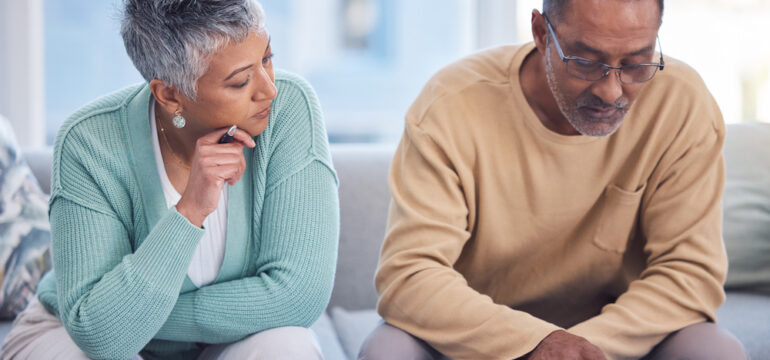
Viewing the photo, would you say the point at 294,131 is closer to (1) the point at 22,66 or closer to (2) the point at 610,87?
(2) the point at 610,87

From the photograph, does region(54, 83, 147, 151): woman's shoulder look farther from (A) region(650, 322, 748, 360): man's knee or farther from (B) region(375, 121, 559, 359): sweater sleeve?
(A) region(650, 322, 748, 360): man's knee

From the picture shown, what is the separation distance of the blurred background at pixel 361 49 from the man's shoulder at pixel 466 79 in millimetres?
1232

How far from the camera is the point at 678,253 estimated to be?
4.49 ft

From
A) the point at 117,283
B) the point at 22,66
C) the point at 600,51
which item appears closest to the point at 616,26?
the point at 600,51

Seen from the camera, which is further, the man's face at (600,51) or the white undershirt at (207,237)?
the white undershirt at (207,237)

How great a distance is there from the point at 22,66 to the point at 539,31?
198 centimetres

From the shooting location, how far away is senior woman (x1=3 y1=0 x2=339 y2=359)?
4.02 ft

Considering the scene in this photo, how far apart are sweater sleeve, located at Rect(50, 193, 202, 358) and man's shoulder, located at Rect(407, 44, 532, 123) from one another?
527 mm

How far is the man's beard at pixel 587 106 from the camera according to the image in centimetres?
131

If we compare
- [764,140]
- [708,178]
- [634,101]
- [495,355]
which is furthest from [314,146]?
[764,140]

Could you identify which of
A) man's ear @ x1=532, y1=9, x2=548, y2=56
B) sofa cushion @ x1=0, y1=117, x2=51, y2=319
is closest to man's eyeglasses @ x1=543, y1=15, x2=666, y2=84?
man's ear @ x1=532, y1=9, x2=548, y2=56

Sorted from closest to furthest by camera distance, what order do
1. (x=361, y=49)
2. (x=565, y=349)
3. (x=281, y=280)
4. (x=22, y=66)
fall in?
(x=565, y=349) → (x=281, y=280) → (x=22, y=66) → (x=361, y=49)

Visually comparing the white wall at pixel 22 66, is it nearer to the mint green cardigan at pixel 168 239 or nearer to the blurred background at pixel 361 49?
the blurred background at pixel 361 49

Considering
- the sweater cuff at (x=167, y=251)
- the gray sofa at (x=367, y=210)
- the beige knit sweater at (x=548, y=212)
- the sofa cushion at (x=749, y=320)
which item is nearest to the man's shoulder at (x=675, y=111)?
the beige knit sweater at (x=548, y=212)
